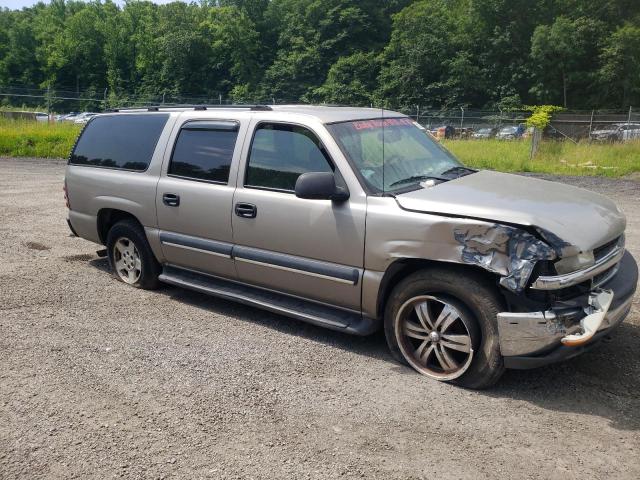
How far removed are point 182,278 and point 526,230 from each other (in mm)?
3434

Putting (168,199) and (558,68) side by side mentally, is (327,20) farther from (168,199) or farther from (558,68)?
(168,199)

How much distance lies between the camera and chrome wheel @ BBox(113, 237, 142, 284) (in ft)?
20.6

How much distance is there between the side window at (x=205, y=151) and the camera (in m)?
5.25

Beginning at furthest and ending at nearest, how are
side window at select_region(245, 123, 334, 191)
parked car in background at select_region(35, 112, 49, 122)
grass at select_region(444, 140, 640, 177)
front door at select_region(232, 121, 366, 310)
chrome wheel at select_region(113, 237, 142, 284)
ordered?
parked car in background at select_region(35, 112, 49, 122) < grass at select_region(444, 140, 640, 177) < chrome wheel at select_region(113, 237, 142, 284) < side window at select_region(245, 123, 334, 191) < front door at select_region(232, 121, 366, 310)

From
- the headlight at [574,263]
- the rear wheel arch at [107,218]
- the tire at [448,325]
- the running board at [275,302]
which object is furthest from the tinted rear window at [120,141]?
the headlight at [574,263]

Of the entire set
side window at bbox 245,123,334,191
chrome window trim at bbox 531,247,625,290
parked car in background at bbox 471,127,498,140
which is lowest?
parked car in background at bbox 471,127,498,140

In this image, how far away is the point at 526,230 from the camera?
143 inches

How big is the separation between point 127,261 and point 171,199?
121 centimetres

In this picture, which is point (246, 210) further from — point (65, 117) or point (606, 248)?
point (65, 117)

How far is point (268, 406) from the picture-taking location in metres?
3.81

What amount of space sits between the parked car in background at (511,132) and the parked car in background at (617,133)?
9.19ft

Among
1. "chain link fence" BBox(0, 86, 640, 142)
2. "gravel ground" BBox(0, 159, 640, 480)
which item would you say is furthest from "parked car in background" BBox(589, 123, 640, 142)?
"gravel ground" BBox(0, 159, 640, 480)

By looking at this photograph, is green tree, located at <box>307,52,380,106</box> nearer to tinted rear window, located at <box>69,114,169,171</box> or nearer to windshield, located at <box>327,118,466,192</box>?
tinted rear window, located at <box>69,114,169,171</box>

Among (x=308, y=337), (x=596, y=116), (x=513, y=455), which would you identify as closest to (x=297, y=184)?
(x=308, y=337)
